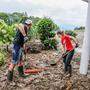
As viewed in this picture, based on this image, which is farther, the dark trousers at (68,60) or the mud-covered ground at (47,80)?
the dark trousers at (68,60)

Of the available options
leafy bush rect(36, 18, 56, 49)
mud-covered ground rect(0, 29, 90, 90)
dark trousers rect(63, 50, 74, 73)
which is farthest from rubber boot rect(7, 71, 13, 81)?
leafy bush rect(36, 18, 56, 49)

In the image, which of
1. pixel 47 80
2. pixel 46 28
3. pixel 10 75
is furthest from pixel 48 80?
pixel 46 28

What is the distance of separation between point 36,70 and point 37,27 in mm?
4562

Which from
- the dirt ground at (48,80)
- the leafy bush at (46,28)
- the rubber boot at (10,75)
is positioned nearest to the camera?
the dirt ground at (48,80)

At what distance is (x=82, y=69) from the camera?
14.1 metres

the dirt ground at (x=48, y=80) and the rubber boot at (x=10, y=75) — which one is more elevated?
the rubber boot at (x=10, y=75)

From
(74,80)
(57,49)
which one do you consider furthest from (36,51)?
(74,80)

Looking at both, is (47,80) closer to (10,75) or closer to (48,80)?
(48,80)

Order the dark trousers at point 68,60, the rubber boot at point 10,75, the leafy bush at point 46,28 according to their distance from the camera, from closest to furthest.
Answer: the rubber boot at point 10,75 < the dark trousers at point 68,60 < the leafy bush at point 46,28

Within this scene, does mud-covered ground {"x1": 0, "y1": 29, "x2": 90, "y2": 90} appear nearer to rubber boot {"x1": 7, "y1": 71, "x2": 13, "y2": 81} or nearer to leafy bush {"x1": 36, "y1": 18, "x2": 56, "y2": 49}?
rubber boot {"x1": 7, "y1": 71, "x2": 13, "y2": 81}

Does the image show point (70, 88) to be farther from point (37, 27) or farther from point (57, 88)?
point (37, 27)

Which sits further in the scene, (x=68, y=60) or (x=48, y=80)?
(x=68, y=60)

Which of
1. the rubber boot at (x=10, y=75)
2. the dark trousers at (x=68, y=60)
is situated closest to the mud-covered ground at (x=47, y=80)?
the rubber boot at (x=10, y=75)

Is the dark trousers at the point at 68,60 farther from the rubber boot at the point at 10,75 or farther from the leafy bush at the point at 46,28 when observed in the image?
the leafy bush at the point at 46,28
